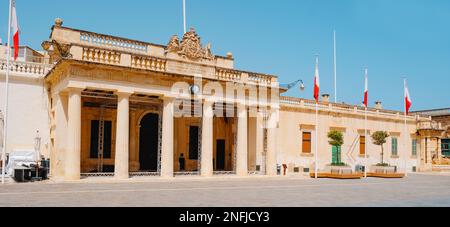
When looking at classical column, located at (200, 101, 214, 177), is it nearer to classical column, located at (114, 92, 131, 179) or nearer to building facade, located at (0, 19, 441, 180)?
building facade, located at (0, 19, 441, 180)

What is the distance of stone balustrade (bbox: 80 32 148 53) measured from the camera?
20.8 meters

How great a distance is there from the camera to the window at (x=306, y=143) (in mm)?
31375

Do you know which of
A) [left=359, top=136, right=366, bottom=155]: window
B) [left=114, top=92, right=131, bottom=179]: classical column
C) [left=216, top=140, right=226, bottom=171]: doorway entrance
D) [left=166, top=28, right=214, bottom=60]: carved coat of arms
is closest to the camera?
[left=114, top=92, right=131, bottom=179]: classical column

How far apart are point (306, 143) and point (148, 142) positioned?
436 inches

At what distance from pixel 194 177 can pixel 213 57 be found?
6041 millimetres

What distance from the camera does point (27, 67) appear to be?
21.6 meters

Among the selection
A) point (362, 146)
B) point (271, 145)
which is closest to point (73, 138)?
point (271, 145)

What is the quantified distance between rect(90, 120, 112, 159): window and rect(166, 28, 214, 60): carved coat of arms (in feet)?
18.9

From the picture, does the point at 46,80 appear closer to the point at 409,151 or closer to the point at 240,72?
the point at 240,72

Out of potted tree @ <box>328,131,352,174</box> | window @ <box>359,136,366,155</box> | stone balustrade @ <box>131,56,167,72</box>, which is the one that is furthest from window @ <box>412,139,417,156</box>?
stone balustrade @ <box>131,56,167,72</box>

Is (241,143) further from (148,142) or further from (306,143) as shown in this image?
(306,143)

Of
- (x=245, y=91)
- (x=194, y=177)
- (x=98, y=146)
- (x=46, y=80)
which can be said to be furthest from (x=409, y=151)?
(x=46, y=80)

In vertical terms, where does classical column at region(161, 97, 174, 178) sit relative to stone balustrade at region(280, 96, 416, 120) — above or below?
below
